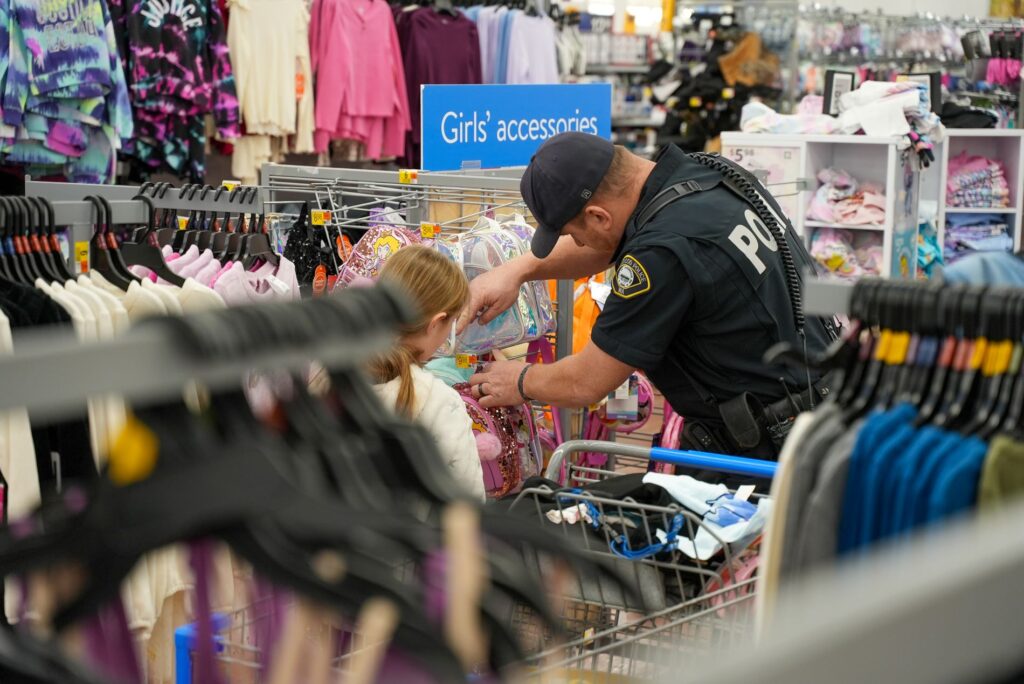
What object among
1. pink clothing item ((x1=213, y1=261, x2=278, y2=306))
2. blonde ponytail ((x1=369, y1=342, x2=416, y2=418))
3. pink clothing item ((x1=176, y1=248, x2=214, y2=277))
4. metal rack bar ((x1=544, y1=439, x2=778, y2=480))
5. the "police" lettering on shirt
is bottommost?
metal rack bar ((x1=544, y1=439, x2=778, y2=480))

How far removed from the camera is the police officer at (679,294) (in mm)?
3090

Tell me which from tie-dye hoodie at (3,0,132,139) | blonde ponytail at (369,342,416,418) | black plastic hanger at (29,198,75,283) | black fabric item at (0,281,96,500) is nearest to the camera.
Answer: black fabric item at (0,281,96,500)

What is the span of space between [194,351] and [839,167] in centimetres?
643

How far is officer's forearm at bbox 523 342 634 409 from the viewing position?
10.3 feet

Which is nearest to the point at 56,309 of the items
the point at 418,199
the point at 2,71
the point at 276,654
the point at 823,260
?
the point at 276,654

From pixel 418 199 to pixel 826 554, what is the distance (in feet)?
9.12

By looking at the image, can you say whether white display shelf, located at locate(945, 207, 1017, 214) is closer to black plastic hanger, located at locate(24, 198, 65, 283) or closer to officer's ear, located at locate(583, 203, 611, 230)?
officer's ear, located at locate(583, 203, 611, 230)

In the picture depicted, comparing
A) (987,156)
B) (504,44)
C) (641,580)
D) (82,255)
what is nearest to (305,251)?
(82,255)

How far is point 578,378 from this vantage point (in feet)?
10.5

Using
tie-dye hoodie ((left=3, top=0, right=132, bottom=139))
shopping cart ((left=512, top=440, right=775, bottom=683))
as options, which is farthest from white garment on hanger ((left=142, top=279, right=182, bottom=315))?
tie-dye hoodie ((left=3, top=0, right=132, bottom=139))

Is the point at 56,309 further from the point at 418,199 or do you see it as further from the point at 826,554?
the point at 418,199

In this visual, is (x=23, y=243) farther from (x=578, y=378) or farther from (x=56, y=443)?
(x=578, y=378)

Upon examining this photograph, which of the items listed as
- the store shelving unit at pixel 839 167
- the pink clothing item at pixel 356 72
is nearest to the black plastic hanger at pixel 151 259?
the store shelving unit at pixel 839 167

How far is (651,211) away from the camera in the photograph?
322 centimetres
